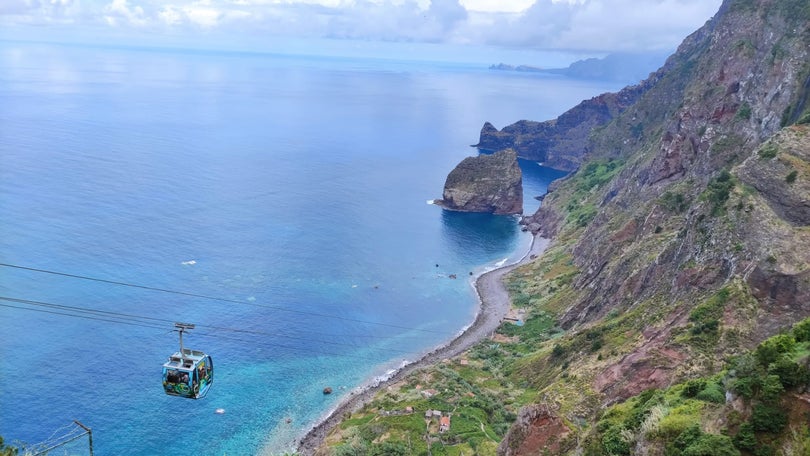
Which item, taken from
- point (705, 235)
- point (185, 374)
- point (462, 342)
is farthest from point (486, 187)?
point (185, 374)

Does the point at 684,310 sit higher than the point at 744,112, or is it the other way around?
the point at 744,112

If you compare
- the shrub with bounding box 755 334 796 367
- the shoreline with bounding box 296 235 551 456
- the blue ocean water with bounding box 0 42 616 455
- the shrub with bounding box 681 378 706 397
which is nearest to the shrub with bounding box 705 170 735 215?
the shrub with bounding box 681 378 706 397

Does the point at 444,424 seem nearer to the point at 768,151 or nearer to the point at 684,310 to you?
the point at 684,310

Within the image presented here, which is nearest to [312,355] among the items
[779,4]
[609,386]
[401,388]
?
[401,388]

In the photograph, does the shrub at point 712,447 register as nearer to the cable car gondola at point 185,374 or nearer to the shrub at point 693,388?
the shrub at point 693,388

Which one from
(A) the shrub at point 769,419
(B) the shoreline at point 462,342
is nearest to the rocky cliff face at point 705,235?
(B) the shoreline at point 462,342

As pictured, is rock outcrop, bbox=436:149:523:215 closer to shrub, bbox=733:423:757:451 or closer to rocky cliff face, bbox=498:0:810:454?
rocky cliff face, bbox=498:0:810:454
